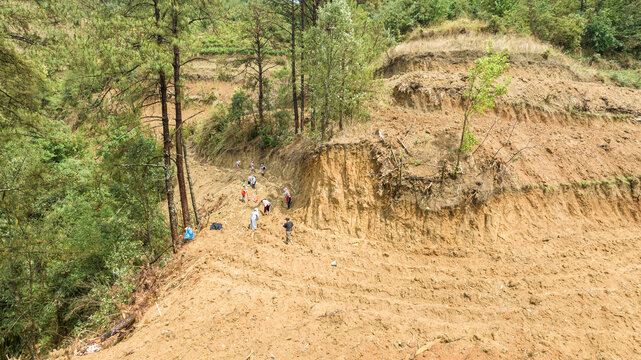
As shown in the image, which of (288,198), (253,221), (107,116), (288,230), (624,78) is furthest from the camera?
(624,78)

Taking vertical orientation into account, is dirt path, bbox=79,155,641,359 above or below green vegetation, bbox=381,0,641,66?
below

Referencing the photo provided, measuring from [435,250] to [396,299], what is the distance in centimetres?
245

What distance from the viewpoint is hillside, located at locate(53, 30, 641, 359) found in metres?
6.98

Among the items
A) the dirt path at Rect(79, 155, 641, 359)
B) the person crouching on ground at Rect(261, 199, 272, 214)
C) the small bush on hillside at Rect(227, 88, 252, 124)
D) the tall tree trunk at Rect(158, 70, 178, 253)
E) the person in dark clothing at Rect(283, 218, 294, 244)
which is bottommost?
the dirt path at Rect(79, 155, 641, 359)

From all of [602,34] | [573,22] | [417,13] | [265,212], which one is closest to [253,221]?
[265,212]

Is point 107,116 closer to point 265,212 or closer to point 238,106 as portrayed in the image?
point 265,212

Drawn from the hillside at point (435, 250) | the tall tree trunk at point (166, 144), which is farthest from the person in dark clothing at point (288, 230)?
the tall tree trunk at point (166, 144)

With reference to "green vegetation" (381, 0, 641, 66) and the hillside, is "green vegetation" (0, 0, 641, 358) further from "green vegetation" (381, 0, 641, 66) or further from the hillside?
"green vegetation" (381, 0, 641, 66)

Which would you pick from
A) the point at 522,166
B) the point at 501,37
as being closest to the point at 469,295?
the point at 522,166

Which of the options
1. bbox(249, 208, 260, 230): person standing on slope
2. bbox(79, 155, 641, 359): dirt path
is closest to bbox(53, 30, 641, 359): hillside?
bbox(79, 155, 641, 359): dirt path

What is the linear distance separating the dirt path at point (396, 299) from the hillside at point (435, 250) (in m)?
0.04

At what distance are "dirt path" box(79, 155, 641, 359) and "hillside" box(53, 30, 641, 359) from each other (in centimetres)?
4

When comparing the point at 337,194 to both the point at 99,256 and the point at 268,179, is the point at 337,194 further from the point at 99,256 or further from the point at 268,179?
the point at 99,256

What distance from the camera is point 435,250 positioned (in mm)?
9672
